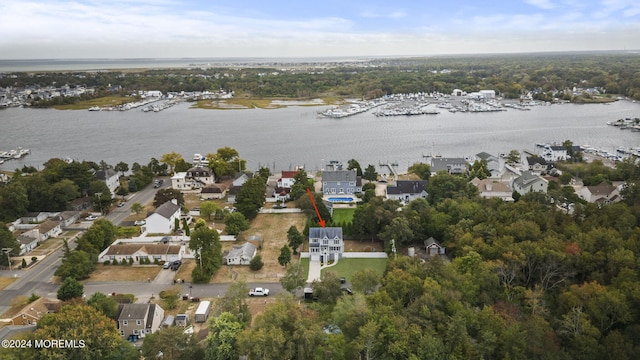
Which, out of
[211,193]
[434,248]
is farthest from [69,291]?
[434,248]

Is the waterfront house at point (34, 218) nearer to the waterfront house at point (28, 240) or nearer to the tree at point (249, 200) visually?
the waterfront house at point (28, 240)

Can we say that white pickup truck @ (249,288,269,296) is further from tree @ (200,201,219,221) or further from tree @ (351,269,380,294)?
tree @ (200,201,219,221)

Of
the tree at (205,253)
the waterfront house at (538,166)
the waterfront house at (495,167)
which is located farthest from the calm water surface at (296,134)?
the tree at (205,253)

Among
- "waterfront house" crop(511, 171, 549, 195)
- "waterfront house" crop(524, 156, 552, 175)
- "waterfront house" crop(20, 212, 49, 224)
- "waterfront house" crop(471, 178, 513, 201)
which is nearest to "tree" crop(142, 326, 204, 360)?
"waterfront house" crop(20, 212, 49, 224)

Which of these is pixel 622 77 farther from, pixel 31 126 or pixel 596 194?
pixel 31 126

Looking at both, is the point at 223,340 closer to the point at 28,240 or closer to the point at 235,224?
the point at 235,224
